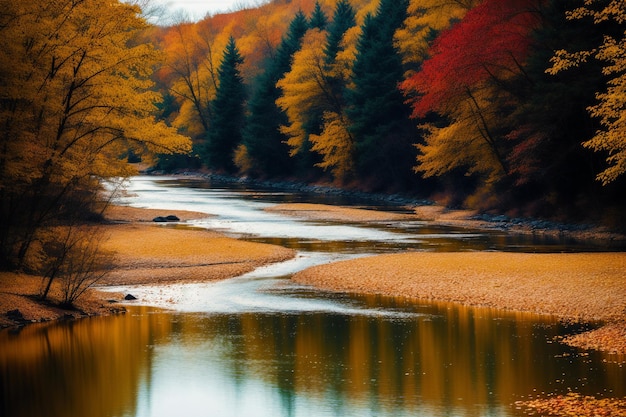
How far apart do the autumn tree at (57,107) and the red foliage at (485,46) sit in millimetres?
19169

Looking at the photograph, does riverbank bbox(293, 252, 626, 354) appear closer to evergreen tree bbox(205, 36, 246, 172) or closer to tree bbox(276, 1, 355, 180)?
tree bbox(276, 1, 355, 180)

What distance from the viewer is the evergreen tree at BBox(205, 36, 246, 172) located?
280 feet

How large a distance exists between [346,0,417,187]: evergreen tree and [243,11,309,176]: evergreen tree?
16.1m

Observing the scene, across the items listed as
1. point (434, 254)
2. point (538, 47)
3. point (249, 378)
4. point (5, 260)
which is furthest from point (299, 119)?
point (249, 378)

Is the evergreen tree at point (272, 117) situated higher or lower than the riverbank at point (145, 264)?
higher

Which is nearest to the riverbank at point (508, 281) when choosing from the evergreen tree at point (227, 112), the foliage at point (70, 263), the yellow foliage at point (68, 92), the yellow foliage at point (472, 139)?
the foliage at point (70, 263)

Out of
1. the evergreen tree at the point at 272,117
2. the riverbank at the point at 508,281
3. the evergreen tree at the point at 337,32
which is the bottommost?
the riverbank at the point at 508,281

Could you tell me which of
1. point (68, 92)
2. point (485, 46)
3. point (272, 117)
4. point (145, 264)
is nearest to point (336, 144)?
point (272, 117)

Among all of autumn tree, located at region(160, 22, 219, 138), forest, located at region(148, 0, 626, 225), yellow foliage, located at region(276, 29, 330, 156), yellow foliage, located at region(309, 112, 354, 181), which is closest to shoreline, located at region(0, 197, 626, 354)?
forest, located at region(148, 0, 626, 225)

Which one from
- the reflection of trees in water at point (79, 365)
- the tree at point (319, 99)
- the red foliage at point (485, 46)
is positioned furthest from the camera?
the tree at point (319, 99)

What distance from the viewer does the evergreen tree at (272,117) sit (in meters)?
78.6

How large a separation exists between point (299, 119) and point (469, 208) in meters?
27.5

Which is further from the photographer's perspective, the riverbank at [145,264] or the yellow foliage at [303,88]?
the yellow foliage at [303,88]

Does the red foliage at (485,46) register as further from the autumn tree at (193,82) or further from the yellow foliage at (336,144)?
the autumn tree at (193,82)
